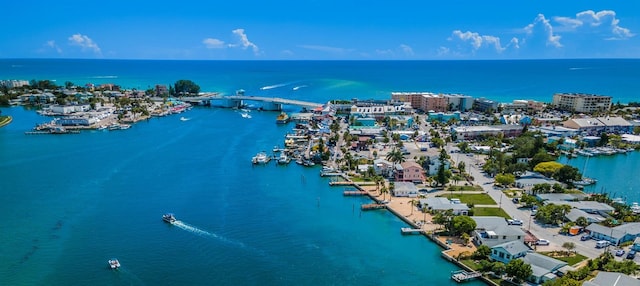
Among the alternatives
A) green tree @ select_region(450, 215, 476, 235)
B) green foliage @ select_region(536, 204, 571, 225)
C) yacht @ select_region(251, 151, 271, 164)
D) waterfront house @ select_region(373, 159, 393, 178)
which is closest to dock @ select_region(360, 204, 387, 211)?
green tree @ select_region(450, 215, 476, 235)

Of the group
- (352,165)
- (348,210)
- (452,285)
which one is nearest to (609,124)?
(352,165)

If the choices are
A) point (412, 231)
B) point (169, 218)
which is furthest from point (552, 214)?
point (169, 218)

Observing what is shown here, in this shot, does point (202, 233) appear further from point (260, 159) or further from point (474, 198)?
point (474, 198)

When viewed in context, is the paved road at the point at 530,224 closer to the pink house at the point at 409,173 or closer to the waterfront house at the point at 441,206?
the waterfront house at the point at 441,206

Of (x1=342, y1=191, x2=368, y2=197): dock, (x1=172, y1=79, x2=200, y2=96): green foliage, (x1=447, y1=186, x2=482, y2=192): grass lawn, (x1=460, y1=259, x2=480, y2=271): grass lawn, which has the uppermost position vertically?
(x1=172, y1=79, x2=200, y2=96): green foliage

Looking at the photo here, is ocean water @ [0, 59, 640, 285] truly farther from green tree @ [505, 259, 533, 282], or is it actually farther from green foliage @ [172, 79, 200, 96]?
green foliage @ [172, 79, 200, 96]

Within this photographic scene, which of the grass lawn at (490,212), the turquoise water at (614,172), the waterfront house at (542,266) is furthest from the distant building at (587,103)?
the waterfront house at (542,266)
